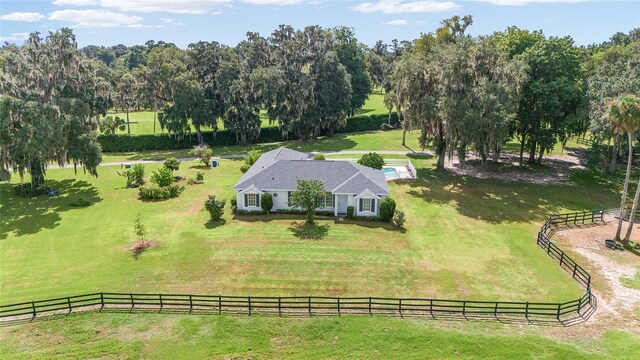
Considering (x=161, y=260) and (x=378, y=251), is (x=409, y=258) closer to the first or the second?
(x=378, y=251)

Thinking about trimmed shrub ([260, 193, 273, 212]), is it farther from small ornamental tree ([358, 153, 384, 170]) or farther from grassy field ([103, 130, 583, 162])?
grassy field ([103, 130, 583, 162])

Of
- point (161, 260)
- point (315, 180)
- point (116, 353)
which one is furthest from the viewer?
point (315, 180)

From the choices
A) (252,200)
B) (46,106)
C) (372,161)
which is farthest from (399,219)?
(46,106)

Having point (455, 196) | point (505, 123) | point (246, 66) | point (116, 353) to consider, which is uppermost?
point (246, 66)

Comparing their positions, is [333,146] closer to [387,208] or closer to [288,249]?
[387,208]

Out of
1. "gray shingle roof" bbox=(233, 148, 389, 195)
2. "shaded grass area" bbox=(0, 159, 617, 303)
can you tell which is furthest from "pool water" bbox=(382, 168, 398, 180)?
"gray shingle roof" bbox=(233, 148, 389, 195)

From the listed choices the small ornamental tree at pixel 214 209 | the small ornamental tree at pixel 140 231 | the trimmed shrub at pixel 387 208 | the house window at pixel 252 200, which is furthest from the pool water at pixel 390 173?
the small ornamental tree at pixel 140 231

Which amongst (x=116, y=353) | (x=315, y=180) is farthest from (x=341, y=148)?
(x=116, y=353)

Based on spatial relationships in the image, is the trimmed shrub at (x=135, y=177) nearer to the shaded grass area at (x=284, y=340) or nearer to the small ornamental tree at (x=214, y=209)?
the small ornamental tree at (x=214, y=209)
